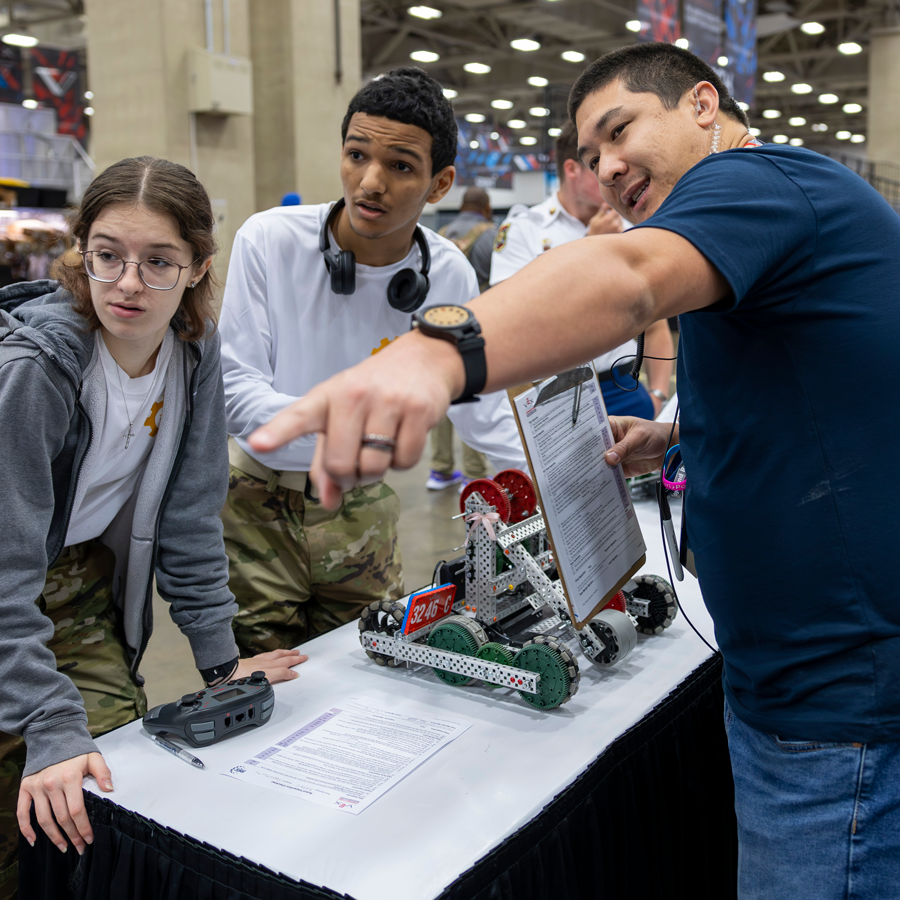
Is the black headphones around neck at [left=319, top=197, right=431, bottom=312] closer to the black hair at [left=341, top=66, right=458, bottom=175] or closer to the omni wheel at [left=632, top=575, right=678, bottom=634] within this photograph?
the black hair at [left=341, top=66, right=458, bottom=175]

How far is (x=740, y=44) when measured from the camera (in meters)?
7.67

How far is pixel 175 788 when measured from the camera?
3.65ft

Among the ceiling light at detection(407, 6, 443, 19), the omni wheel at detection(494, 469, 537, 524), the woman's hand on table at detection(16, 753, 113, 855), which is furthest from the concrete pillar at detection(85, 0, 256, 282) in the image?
the ceiling light at detection(407, 6, 443, 19)

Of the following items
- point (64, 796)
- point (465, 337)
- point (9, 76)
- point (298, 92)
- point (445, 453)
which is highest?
point (9, 76)

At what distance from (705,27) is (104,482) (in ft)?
22.7

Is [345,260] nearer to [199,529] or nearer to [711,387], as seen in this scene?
[199,529]

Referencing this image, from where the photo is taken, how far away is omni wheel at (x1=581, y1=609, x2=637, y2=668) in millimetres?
1410

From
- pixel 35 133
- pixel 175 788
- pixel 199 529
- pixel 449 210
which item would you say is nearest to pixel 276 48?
pixel 35 133

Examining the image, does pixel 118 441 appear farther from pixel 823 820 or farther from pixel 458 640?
pixel 823 820

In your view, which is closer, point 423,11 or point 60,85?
point 423,11

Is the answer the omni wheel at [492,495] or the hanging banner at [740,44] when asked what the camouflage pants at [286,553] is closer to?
the omni wheel at [492,495]

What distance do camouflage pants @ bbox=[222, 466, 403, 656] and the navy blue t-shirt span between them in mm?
989

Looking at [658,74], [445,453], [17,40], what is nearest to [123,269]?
[658,74]

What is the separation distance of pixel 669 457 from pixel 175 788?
0.84 meters
